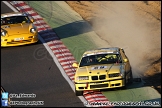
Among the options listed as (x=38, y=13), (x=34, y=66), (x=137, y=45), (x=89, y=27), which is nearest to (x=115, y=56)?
(x=34, y=66)

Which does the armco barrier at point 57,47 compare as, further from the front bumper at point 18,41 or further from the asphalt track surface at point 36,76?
the front bumper at point 18,41

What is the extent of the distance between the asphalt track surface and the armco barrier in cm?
34

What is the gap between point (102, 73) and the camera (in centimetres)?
1956

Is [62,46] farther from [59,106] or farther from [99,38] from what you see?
[59,106]

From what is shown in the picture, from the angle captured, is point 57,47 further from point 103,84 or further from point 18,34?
Result: point 103,84

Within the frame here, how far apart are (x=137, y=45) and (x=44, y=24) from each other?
452cm

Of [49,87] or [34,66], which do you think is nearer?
[49,87]

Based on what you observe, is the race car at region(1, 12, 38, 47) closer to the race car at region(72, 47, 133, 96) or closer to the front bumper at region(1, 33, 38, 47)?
the front bumper at region(1, 33, 38, 47)

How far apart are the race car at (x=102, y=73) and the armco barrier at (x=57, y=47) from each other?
0.36 m

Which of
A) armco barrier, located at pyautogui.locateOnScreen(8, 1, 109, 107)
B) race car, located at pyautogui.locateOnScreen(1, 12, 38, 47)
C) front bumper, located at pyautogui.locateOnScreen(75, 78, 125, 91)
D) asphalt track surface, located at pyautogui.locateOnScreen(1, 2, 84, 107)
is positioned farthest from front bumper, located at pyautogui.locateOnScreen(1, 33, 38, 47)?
front bumper, located at pyautogui.locateOnScreen(75, 78, 125, 91)

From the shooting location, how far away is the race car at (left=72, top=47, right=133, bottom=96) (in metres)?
19.4

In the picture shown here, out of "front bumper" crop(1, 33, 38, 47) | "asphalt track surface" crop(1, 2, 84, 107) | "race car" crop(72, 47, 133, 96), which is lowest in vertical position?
"asphalt track surface" crop(1, 2, 84, 107)

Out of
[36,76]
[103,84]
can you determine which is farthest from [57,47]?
[103,84]

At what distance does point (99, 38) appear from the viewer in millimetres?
27031
